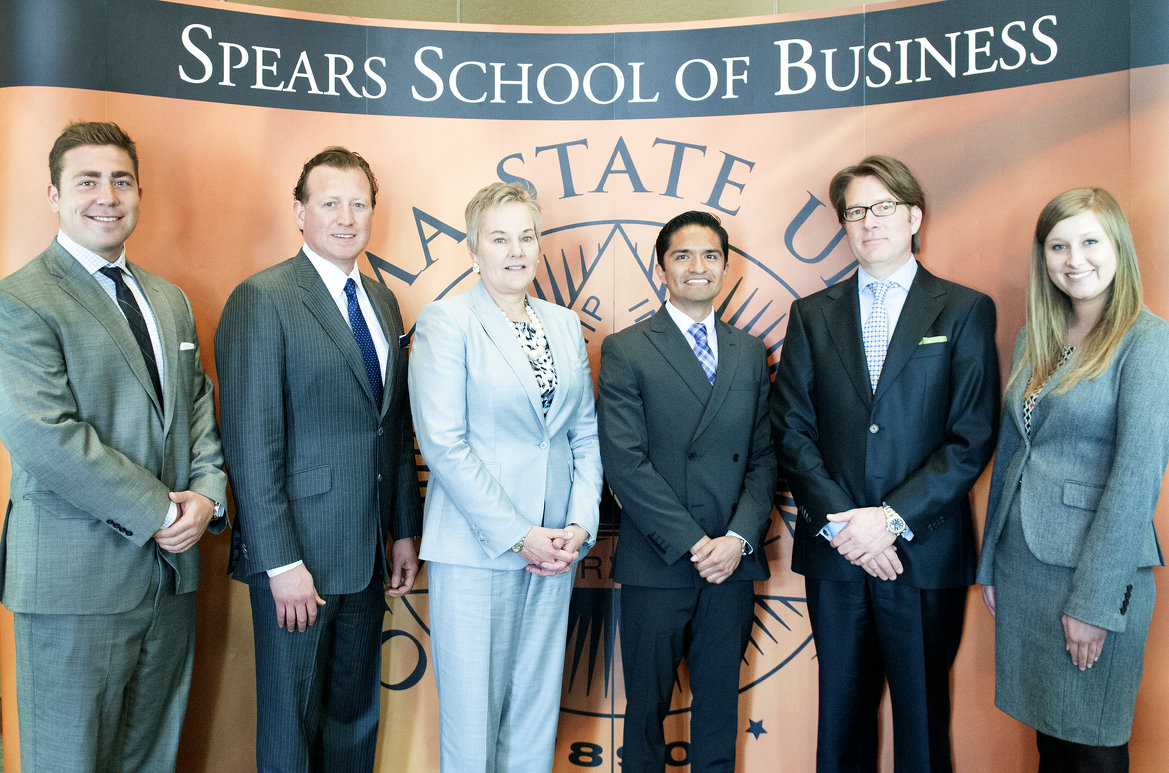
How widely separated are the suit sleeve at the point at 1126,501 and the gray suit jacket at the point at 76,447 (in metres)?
2.44

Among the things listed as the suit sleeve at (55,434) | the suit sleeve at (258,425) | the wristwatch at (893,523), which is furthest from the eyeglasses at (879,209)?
the suit sleeve at (55,434)

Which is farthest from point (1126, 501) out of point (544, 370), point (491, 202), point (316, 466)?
point (316, 466)

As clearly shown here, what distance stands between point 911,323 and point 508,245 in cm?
128

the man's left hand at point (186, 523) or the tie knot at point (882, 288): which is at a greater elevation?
the tie knot at point (882, 288)

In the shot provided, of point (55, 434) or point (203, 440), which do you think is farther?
point (203, 440)

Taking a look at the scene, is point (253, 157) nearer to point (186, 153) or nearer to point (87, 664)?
Answer: point (186, 153)

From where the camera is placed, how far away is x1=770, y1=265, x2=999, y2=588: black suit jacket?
228 centimetres

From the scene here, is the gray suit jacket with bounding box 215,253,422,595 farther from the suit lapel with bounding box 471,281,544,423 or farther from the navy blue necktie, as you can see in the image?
the suit lapel with bounding box 471,281,544,423

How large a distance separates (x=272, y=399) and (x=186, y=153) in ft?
4.05

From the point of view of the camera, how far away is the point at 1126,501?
6.33 feet

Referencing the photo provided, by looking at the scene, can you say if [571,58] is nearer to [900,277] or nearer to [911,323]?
[900,277]

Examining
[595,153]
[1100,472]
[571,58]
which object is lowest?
[1100,472]

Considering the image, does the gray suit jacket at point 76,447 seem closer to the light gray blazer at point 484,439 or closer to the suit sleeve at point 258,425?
the suit sleeve at point 258,425

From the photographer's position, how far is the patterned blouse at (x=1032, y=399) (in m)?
2.17
